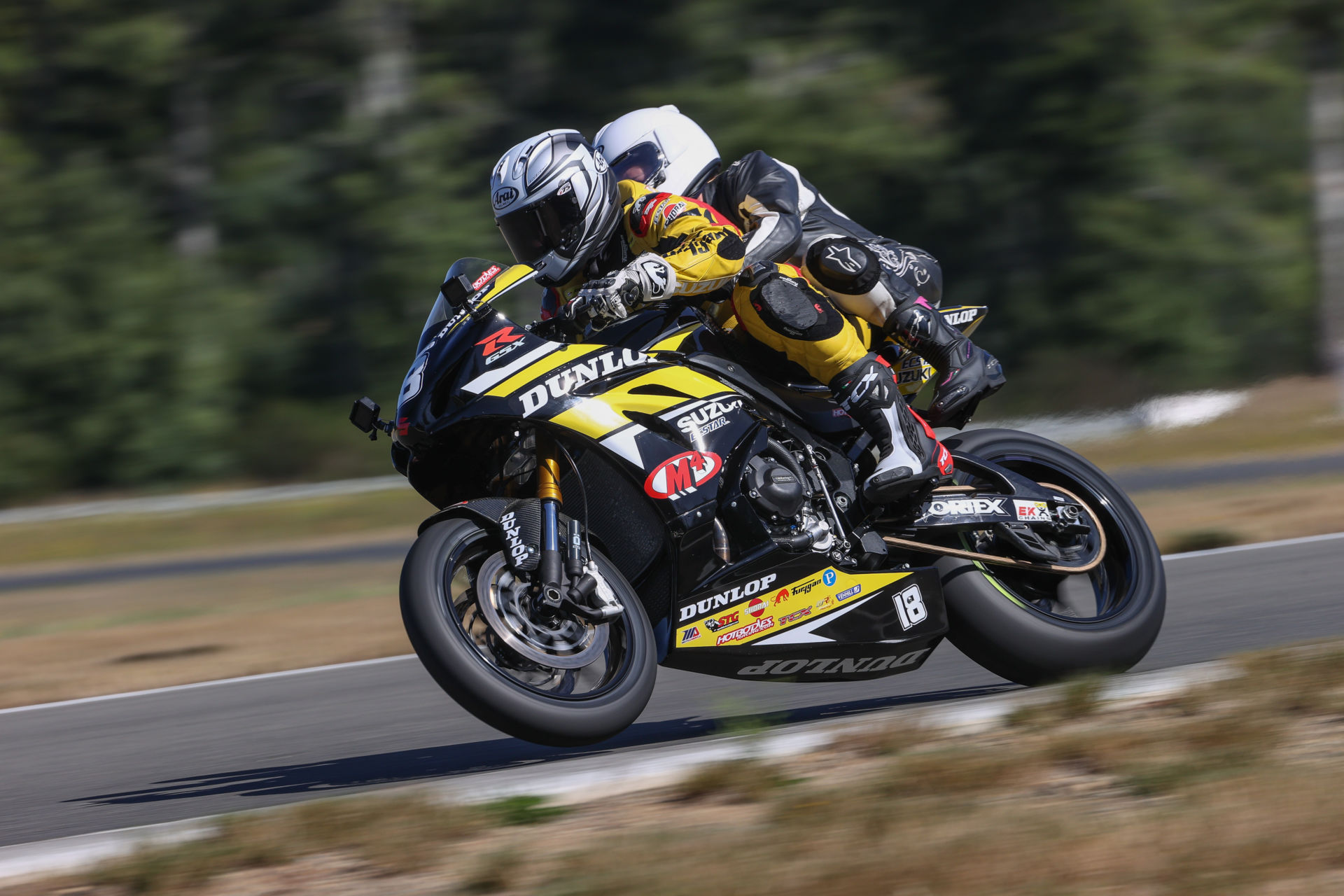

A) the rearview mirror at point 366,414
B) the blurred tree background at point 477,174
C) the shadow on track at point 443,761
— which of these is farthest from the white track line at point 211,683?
the blurred tree background at point 477,174

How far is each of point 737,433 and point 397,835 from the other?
165cm

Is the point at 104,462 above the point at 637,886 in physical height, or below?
above

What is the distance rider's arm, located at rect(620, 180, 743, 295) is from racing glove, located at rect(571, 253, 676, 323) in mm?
44

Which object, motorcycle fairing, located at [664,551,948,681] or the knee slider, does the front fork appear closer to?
motorcycle fairing, located at [664,551,948,681]

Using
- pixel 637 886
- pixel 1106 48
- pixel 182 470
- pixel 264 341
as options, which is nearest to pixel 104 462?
pixel 182 470

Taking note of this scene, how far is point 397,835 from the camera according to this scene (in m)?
3.63

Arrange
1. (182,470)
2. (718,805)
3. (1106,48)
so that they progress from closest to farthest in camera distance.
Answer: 1. (718,805)
2. (1106,48)
3. (182,470)

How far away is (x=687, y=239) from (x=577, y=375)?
1.70ft

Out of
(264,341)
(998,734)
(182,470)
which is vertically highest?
(264,341)

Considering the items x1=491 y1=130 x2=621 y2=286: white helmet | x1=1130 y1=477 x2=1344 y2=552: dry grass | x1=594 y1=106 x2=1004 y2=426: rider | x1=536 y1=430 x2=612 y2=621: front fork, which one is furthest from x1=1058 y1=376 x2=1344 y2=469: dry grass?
x1=536 y1=430 x2=612 y2=621: front fork

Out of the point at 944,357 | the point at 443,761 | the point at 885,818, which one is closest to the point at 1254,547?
the point at 944,357

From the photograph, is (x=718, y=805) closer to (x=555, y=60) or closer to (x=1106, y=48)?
(x=1106, y=48)

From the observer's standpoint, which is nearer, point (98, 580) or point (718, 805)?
point (718, 805)

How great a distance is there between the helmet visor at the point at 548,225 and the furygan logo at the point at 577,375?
1.19 ft
